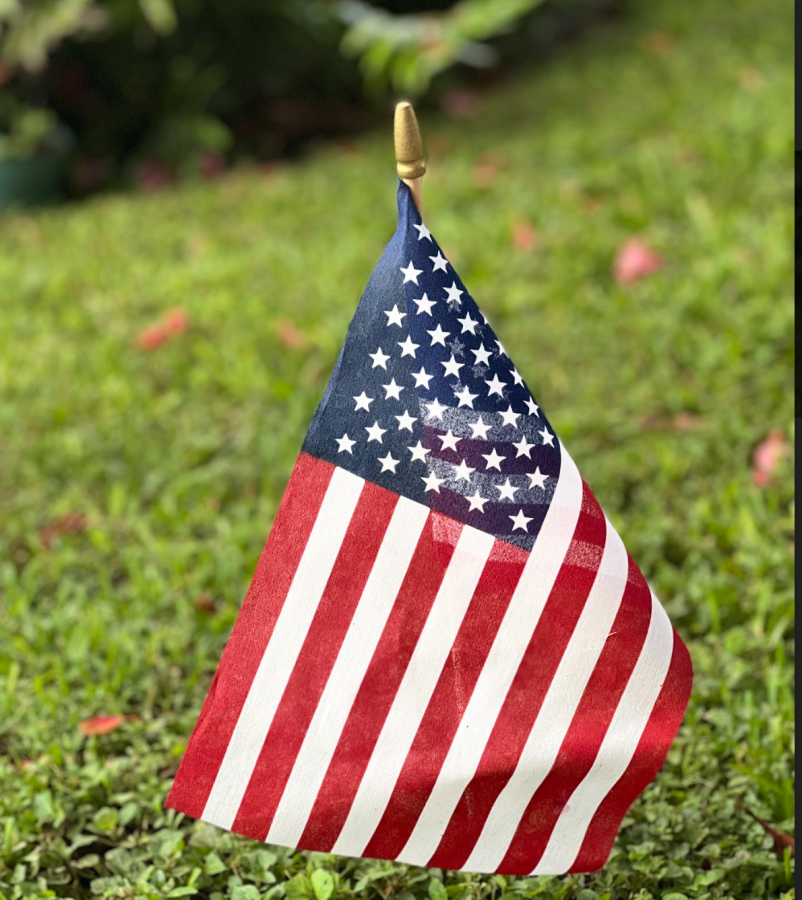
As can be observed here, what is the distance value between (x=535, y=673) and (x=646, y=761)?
0.68ft

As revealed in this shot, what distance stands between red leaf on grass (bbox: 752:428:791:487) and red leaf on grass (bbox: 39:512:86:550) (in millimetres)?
1805

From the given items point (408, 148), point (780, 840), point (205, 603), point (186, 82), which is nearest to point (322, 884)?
point (780, 840)

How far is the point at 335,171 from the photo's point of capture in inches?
205

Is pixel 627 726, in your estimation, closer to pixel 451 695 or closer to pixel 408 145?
pixel 451 695

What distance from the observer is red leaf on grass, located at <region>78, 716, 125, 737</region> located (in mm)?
1976

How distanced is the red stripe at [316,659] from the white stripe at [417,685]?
0.34 ft

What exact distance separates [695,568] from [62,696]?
146 cm

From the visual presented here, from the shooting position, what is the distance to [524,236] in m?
4.02

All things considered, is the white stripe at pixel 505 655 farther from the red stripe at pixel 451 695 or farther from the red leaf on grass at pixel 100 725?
the red leaf on grass at pixel 100 725

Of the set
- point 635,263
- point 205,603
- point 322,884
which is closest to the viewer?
point 322,884

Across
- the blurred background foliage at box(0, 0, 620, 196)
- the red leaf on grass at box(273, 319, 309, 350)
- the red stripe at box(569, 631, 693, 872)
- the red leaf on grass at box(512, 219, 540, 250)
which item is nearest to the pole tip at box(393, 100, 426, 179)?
the red stripe at box(569, 631, 693, 872)

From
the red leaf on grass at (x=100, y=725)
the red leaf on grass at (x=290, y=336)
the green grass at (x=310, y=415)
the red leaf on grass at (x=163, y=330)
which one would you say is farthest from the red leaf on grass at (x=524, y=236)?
the red leaf on grass at (x=100, y=725)

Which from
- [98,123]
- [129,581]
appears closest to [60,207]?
[98,123]

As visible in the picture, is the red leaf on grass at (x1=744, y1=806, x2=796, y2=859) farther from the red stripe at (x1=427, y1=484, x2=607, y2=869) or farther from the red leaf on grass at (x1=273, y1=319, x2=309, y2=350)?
the red leaf on grass at (x1=273, y1=319, x2=309, y2=350)
